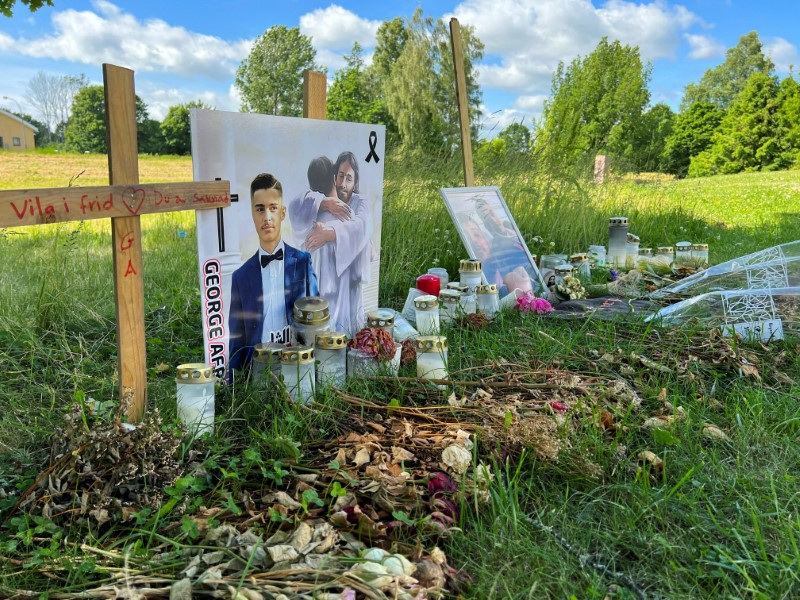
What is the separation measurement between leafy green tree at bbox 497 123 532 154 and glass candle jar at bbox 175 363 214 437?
579 centimetres

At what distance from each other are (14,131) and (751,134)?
64.6 meters

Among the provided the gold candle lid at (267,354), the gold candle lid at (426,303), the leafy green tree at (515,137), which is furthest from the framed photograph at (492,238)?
the leafy green tree at (515,137)

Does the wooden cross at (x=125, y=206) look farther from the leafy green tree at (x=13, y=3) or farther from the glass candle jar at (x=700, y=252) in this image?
the glass candle jar at (x=700, y=252)

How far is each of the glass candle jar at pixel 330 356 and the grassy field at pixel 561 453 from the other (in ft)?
0.42

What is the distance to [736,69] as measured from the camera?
199ft

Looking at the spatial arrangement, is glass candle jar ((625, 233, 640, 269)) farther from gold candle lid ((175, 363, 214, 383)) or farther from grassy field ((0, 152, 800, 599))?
gold candle lid ((175, 363, 214, 383))

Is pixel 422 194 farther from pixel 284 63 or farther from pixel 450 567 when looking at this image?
pixel 284 63

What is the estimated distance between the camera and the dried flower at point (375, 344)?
9.93 feet

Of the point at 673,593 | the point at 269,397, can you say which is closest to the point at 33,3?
the point at 269,397

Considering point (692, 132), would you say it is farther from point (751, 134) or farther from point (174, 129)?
point (174, 129)

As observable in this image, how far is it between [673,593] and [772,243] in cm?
679

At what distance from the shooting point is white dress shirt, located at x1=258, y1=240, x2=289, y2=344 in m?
3.10

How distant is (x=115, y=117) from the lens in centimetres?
234

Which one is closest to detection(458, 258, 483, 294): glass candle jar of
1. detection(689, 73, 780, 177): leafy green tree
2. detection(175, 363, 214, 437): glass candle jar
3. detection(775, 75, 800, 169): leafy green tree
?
detection(175, 363, 214, 437): glass candle jar
